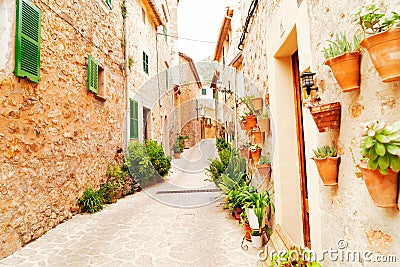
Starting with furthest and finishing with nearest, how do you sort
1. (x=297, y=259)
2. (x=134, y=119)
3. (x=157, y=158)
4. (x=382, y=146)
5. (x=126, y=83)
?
(x=157, y=158) < (x=134, y=119) < (x=126, y=83) < (x=297, y=259) < (x=382, y=146)

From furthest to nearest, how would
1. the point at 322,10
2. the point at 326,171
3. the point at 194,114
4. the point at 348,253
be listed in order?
the point at 194,114 → the point at 322,10 → the point at 326,171 → the point at 348,253

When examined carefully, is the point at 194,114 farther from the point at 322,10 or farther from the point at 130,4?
the point at 322,10

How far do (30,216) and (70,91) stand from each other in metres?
2.35

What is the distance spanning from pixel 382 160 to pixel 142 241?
3.35 metres

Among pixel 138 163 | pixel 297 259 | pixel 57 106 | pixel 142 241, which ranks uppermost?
pixel 57 106

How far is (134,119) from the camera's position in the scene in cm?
824

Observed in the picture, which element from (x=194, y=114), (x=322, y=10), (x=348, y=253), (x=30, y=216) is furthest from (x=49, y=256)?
(x=194, y=114)

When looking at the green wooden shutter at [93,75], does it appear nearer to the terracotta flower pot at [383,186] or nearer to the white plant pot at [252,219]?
the white plant pot at [252,219]

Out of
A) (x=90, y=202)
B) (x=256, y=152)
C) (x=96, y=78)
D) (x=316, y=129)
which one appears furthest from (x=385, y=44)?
(x=96, y=78)

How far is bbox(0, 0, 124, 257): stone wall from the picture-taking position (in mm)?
3207

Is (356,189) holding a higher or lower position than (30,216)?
higher

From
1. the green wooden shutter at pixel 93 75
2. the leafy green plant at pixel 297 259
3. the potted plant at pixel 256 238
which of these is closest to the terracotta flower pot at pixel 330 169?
the leafy green plant at pixel 297 259

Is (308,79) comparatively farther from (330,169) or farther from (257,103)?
(257,103)

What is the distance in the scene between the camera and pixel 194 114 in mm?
23625
